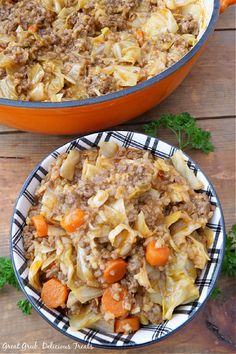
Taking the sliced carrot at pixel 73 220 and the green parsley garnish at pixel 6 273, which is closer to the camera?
the sliced carrot at pixel 73 220

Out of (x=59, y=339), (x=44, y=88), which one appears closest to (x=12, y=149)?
(x=44, y=88)

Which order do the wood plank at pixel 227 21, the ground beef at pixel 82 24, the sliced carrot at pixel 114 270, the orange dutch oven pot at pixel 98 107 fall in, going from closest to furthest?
the sliced carrot at pixel 114 270 < the orange dutch oven pot at pixel 98 107 < the ground beef at pixel 82 24 < the wood plank at pixel 227 21

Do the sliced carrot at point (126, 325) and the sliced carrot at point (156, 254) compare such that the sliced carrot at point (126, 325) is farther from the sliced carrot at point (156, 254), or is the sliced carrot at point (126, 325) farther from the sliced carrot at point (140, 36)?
the sliced carrot at point (140, 36)

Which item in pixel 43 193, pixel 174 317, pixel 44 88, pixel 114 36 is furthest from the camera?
pixel 114 36

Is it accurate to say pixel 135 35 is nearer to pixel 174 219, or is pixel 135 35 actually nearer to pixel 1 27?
pixel 1 27

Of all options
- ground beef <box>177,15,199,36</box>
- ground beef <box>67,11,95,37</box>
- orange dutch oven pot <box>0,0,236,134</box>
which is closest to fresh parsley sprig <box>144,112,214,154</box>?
orange dutch oven pot <box>0,0,236,134</box>

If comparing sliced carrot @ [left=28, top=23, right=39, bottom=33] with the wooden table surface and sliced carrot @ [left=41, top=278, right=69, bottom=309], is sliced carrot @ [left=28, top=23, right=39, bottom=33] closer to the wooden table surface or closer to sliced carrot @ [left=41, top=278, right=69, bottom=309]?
the wooden table surface

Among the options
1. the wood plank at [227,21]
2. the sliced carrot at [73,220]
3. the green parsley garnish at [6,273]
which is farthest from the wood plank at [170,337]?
the wood plank at [227,21]

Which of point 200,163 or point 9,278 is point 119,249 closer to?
point 9,278
